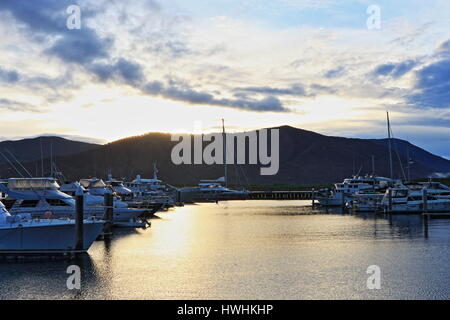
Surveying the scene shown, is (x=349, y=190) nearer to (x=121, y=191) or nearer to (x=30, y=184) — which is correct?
(x=121, y=191)

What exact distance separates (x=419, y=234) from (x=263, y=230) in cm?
1323

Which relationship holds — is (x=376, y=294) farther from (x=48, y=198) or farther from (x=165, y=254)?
(x=48, y=198)

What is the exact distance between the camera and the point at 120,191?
238ft

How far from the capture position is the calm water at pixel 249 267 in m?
24.1

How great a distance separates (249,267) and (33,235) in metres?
11.8

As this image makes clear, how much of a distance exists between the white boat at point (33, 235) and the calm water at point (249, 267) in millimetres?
911

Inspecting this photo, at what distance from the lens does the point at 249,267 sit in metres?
30.0

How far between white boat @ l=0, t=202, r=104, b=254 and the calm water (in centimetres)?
91

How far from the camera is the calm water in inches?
948

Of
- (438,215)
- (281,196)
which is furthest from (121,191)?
(281,196)

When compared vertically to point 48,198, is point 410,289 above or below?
below

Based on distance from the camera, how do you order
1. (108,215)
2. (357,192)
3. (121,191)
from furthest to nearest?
(357,192) < (121,191) < (108,215)

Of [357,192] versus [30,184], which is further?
[357,192]

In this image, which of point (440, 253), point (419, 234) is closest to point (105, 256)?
point (440, 253)
